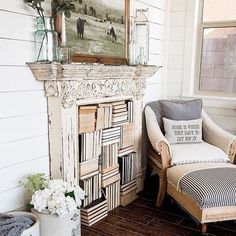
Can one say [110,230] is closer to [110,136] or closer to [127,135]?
[110,136]

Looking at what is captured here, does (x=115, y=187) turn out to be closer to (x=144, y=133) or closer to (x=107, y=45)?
(x=144, y=133)

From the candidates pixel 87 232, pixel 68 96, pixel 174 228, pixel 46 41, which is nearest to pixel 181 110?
pixel 174 228

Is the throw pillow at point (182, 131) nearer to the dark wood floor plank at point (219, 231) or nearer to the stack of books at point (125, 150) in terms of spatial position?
the stack of books at point (125, 150)

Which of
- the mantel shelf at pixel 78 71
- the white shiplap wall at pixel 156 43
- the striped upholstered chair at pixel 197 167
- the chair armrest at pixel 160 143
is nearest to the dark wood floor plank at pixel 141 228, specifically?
the striped upholstered chair at pixel 197 167

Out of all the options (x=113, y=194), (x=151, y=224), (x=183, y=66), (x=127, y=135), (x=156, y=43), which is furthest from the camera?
→ (x=183, y=66)

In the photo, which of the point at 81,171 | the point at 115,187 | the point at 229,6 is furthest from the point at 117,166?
the point at 229,6

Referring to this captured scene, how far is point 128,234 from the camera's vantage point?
2.31m

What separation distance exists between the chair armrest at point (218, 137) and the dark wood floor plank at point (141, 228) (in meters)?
0.97

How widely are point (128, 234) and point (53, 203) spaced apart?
747mm

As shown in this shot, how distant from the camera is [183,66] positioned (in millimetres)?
3484

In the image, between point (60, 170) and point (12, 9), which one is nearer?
point (12, 9)

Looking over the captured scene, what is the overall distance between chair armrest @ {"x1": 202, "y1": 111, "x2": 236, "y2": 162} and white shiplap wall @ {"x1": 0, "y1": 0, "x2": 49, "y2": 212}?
1692mm

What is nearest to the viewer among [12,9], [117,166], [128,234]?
[12,9]

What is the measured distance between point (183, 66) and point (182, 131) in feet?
3.06
